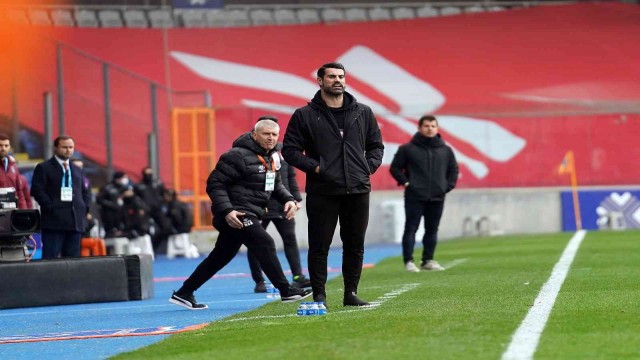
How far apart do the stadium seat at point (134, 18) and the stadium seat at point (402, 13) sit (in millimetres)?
6499

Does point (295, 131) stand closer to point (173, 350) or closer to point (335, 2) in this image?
point (173, 350)

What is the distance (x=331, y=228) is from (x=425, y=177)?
6702 mm

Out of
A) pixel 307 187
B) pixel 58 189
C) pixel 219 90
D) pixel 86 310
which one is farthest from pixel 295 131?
pixel 219 90

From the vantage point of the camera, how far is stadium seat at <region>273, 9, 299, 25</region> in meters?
40.0

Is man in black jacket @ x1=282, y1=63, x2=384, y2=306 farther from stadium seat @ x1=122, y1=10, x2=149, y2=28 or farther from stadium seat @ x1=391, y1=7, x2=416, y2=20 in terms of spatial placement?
stadium seat @ x1=391, y1=7, x2=416, y2=20

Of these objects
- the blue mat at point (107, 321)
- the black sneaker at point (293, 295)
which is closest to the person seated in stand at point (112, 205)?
the blue mat at point (107, 321)

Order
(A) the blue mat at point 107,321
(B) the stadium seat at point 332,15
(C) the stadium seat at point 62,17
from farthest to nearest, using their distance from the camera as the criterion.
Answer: (B) the stadium seat at point 332,15, (C) the stadium seat at point 62,17, (A) the blue mat at point 107,321

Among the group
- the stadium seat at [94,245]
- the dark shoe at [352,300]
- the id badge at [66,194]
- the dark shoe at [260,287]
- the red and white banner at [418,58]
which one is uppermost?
the red and white banner at [418,58]

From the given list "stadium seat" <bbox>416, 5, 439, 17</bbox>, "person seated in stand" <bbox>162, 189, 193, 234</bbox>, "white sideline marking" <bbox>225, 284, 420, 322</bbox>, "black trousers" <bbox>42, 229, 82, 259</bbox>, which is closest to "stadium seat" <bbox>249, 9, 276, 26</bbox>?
"stadium seat" <bbox>416, 5, 439, 17</bbox>

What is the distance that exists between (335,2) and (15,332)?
94.0 feet

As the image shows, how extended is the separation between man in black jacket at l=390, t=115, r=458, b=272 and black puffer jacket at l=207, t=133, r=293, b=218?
5.52m

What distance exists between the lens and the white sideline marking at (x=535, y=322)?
26.7 feet

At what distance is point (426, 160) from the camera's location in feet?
61.3

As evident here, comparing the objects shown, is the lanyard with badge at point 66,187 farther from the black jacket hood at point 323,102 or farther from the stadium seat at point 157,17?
the stadium seat at point 157,17
